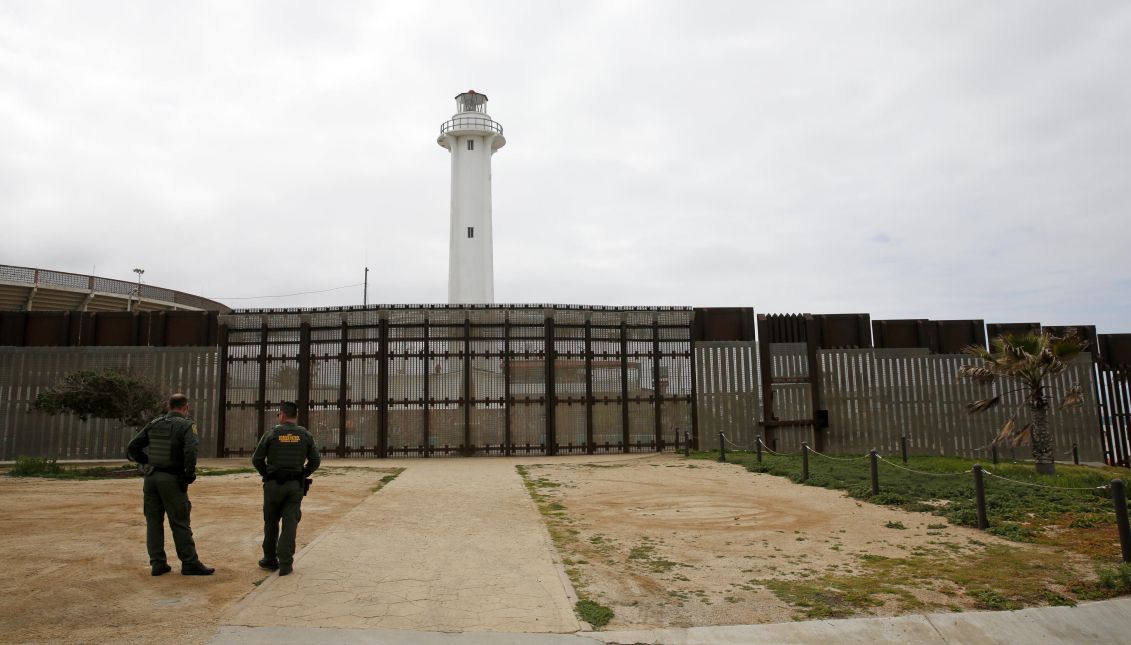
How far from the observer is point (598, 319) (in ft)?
77.9

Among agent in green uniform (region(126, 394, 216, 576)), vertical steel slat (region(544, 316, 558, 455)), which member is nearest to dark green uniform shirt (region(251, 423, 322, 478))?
agent in green uniform (region(126, 394, 216, 576))

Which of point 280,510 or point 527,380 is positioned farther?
point 527,380

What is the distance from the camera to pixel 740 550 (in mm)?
8992

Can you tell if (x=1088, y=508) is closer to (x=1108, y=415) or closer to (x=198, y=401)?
(x=1108, y=415)

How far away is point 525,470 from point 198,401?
11.7 metres

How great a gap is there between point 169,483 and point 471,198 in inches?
1141

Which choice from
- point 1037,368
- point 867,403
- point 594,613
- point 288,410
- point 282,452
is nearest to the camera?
point 594,613

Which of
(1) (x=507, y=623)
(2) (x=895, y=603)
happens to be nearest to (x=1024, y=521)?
(2) (x=895, y=603)

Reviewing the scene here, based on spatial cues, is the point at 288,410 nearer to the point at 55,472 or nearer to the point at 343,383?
the point at 55,472

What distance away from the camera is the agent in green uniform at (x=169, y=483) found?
7.22m

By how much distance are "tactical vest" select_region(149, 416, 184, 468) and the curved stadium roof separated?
24941mm

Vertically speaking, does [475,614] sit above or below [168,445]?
below

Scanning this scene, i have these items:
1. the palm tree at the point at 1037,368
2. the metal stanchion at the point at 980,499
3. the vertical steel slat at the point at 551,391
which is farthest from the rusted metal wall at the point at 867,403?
the metal stanchion at the point at 980,499

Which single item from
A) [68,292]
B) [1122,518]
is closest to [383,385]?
[1122,518]
